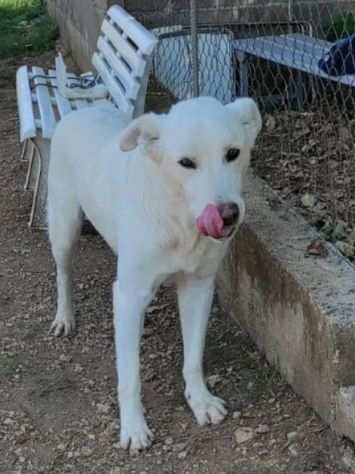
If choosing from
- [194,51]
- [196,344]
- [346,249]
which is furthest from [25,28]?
[196,344]

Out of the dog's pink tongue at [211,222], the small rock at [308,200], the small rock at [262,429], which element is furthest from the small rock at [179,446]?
the small rock at [308,200]

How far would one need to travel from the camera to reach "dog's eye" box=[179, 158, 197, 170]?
9.48 ft

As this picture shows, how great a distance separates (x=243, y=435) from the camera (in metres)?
3.41

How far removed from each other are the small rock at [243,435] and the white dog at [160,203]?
0.35 feet

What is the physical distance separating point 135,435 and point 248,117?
1.21 metres

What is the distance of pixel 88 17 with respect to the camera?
307 inches

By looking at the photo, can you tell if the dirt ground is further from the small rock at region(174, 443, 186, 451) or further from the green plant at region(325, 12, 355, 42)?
the green plant at region(325, 12, 355, 42)

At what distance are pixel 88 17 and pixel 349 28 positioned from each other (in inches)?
104

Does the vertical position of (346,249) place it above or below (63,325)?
above

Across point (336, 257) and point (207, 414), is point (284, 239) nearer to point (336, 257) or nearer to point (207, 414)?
point (336, 257)

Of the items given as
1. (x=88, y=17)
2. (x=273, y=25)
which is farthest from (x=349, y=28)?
(x=88, y=17)

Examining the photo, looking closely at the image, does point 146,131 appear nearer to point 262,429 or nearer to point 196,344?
point 196,344

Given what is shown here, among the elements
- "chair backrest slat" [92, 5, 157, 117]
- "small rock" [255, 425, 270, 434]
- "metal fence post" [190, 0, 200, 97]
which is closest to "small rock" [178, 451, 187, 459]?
"small rock" [255, 425, 270, 434]

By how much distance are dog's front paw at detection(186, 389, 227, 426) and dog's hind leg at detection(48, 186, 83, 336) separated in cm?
92
